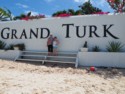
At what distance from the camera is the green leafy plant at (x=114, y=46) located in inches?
466

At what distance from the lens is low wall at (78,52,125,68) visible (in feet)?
37.6

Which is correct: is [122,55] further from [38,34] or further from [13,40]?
[13,40]

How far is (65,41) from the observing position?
13.6 m

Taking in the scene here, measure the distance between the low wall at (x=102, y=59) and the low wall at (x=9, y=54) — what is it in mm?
4077

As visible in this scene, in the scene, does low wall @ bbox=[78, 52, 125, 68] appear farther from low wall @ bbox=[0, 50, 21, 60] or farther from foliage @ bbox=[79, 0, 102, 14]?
foliage @ bbox=[79, 0, 102, 14]

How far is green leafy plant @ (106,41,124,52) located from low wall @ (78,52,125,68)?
1.12 feet

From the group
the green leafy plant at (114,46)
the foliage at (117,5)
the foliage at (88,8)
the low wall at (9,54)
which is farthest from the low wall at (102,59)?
the foliage at (88,8)

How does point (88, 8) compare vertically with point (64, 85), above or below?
above

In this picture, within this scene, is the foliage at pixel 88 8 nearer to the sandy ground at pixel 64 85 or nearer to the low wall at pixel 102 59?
the low wall at pixel 102 59

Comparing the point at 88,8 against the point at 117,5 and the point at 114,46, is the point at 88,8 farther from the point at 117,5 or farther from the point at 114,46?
the point at 114,46

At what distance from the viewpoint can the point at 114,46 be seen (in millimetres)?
11852

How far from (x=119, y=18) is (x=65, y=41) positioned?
10.7 feet

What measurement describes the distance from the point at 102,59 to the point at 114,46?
2.95 ft

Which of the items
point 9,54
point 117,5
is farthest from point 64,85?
point 9,54
